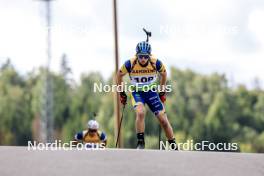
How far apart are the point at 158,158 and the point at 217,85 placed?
185 ft

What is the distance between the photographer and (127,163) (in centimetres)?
706

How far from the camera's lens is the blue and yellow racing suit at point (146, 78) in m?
10.1

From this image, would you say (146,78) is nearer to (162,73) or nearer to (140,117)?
(162,73)

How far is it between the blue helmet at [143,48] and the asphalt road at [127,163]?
2510mm

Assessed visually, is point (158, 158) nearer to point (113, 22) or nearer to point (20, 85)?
point (113, 22)

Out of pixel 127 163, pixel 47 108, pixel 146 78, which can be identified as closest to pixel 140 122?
pixel 146 78

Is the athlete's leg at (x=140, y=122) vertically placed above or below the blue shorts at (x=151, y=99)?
below

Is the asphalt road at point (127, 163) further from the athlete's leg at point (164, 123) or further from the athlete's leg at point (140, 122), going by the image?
the athlete's leg at point (164, 123)

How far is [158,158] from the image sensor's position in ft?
24.4

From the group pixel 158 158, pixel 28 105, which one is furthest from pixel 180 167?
pixel 28 105

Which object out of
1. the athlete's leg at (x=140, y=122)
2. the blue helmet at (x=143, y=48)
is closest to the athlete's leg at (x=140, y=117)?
the athlete's leg at (x=140, y=122)

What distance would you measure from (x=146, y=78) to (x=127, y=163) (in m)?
3.26

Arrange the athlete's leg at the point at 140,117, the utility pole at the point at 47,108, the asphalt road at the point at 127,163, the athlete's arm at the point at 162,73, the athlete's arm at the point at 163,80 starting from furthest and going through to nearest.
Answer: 1. the utility pole at the point at 47,108
2. the athlete's arm at the point at 163,80
3. the athlete's arm at the point at 162,73
4. the athlete's leg at the point at 140,117
5. the asphalt road at the point at 127,163

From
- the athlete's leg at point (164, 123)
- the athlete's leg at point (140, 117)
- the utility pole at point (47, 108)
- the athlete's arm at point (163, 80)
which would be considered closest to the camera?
the athlete's leg at point (140, 117)
